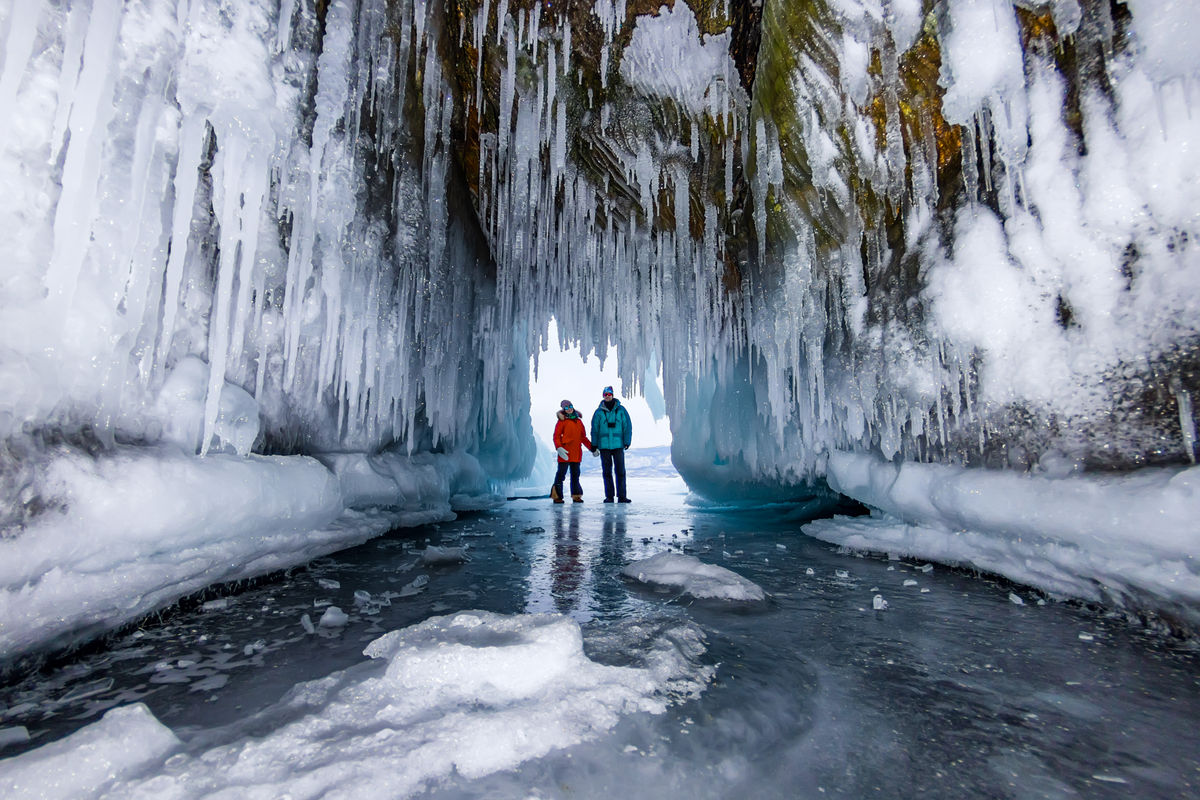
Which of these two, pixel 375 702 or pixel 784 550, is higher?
pixel 375 702

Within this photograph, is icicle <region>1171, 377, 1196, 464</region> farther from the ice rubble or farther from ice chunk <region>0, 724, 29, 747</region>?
ice chunk <region>0, 724, 29, 747</region>

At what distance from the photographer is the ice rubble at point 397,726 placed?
3.91 feet

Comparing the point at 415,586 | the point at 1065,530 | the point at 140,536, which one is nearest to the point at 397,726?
the point at 140,536

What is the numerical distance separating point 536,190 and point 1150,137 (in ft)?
18.8

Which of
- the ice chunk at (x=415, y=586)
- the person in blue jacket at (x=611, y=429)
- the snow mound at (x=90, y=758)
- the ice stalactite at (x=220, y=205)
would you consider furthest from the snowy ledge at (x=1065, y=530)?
the person in blue jacket at (x=611, y=429)

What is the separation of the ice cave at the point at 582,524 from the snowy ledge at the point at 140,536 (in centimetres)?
2

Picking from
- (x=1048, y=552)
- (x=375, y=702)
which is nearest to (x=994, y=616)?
(x=1048, y=552)

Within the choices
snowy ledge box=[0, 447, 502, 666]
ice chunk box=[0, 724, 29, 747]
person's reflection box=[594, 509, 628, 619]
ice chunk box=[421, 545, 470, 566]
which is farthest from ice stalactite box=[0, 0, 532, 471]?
person's reflection box=[594, 509, 628, 619]

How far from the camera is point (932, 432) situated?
4207 mm

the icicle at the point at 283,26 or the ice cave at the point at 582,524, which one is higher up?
the icicle at the point at 283,26

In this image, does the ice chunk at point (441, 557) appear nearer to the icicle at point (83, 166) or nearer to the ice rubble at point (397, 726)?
the ice rubble at point (397, 726)

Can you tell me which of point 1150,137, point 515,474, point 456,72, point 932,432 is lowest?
point 515,474

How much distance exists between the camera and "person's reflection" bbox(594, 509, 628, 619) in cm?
A: 267

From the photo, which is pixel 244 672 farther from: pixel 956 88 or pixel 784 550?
pixel 956 88
